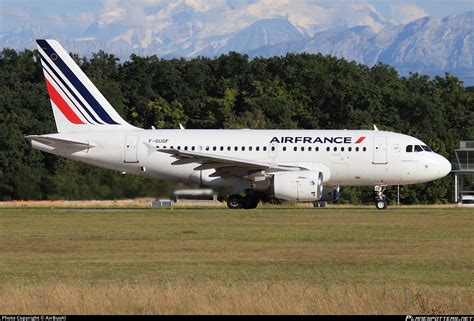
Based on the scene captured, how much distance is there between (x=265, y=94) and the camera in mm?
110062

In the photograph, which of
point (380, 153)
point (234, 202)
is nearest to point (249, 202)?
point (234, 202)

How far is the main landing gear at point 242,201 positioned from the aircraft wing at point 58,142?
21.5ft

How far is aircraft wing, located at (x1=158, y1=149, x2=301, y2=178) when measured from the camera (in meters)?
48.9

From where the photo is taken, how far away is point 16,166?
43.8 metres

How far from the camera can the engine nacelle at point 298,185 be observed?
48.2 m

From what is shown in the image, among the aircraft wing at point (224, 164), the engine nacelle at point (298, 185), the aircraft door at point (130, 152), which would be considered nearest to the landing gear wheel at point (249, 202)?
the aircraft wing at point (224, 164)

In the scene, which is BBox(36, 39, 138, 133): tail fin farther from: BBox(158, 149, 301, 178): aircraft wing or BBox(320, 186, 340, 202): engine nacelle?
BBox(320, 186, 340, 202): engine nacelle

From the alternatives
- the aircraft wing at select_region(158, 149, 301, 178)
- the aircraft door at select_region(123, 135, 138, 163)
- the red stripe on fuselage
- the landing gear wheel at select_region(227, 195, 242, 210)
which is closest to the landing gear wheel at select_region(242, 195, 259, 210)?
the landing gear wheel at select_region(227, 195, 242, 210)

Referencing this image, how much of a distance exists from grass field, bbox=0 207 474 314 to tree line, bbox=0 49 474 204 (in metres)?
44.0

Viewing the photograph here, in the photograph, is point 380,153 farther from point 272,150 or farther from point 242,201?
point 242,201

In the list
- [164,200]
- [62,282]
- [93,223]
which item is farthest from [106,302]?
[164,200]

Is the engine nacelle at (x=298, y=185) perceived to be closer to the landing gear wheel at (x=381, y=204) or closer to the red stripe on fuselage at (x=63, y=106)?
the landing gear wheel at (x=381, y=204)

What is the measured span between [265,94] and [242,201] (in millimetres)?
59611

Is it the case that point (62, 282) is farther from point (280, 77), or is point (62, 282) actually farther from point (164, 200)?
point (280, 77)
